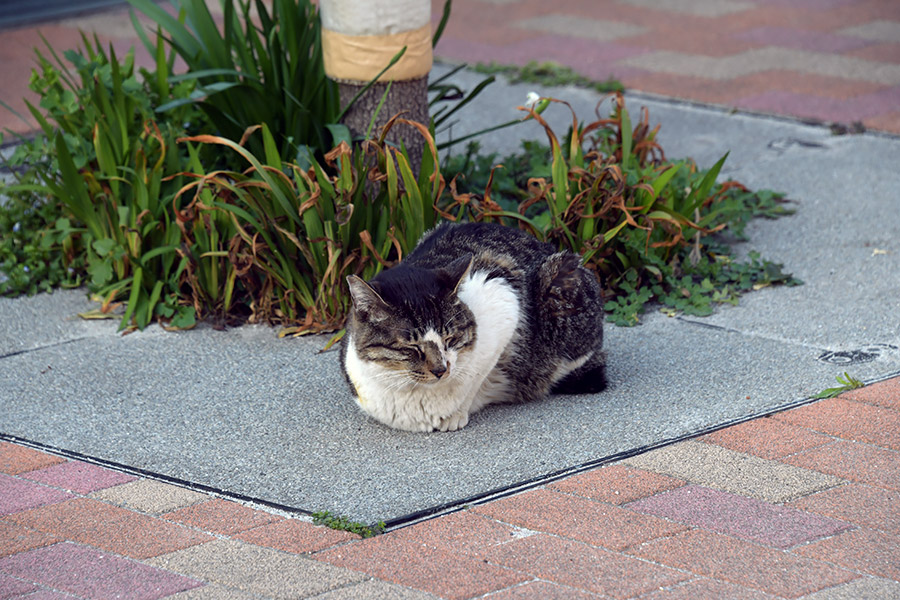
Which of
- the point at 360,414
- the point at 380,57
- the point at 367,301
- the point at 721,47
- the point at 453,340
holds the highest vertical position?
the point at 380,57

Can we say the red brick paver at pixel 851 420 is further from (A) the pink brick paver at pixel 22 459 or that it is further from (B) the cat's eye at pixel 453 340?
(A) the pink brick paver at pixel 22 459

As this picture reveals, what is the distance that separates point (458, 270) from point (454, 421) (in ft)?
1.64

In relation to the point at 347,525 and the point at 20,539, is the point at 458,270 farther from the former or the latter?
the point at 20,539

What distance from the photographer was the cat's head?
9.27 ft

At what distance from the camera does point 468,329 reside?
9.61 feet

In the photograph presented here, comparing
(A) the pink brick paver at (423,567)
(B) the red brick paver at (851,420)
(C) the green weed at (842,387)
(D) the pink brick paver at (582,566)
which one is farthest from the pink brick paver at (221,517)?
(C) the green weed at (842,387)

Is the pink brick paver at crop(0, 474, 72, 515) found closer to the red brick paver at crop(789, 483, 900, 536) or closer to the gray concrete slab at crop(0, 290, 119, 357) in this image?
the gray concrete slab at crop(0, 290, 119, 357)

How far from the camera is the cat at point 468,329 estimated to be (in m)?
2.85

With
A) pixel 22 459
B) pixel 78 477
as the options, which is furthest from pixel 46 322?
pixel 78 477

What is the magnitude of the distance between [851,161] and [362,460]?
3487mm

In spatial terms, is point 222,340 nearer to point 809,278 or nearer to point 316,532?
point 316,532

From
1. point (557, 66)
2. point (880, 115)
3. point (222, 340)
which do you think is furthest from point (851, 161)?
point (222, 340)

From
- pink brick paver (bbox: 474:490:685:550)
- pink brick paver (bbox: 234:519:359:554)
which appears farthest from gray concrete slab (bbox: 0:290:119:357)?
pink brick paver (bbox: 474:490:685:550)

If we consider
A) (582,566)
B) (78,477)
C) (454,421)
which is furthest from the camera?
(454,421)
